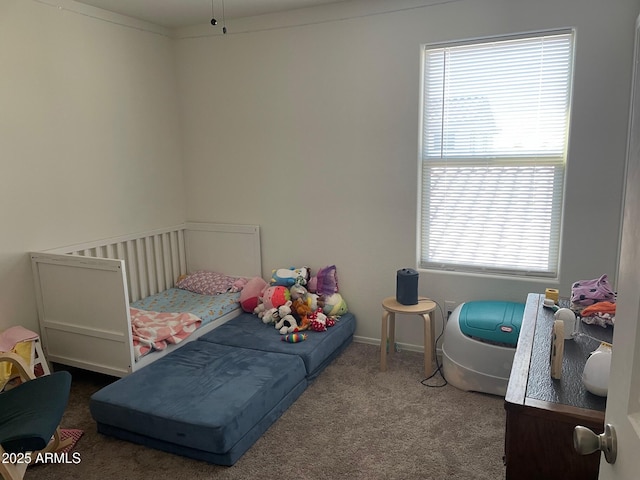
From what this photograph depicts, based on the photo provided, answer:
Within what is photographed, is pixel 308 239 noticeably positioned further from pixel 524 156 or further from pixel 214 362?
pixel 524 156

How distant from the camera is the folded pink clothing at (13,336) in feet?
8.72

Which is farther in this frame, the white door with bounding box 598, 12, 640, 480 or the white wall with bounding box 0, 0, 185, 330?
the white wall with bounding box 0, 0, 185, 330

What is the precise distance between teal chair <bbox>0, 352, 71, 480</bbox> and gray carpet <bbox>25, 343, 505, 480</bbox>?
0.33m

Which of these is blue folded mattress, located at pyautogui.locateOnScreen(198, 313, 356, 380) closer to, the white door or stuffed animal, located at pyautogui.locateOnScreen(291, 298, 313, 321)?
stuffed animal, located at pyautogui.locateOnScreen(291, 298, 313, 321)

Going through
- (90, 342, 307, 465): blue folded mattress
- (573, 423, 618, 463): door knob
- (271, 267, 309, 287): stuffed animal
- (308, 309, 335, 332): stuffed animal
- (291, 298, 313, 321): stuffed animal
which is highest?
(573, 423, 618, 463): door knob

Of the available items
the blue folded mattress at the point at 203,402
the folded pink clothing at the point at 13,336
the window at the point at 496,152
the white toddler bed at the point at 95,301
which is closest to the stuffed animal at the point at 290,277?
the white toddler bed at the point at 95,301

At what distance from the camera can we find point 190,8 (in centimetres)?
334

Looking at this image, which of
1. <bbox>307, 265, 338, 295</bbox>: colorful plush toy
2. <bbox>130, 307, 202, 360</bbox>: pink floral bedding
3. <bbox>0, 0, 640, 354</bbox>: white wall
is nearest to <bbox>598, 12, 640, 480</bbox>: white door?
<bbox>0, 0, 640, 354</bbox>: white wall

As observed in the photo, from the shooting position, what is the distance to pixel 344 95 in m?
3.38

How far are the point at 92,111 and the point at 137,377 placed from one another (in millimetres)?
1874

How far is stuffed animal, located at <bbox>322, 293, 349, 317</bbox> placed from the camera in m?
3.47

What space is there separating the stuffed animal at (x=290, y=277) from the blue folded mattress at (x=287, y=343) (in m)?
0.32

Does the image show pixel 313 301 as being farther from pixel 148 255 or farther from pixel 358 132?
pixel 148 255

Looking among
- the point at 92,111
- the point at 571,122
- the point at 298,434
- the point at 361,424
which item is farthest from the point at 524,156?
the point at 92,111
